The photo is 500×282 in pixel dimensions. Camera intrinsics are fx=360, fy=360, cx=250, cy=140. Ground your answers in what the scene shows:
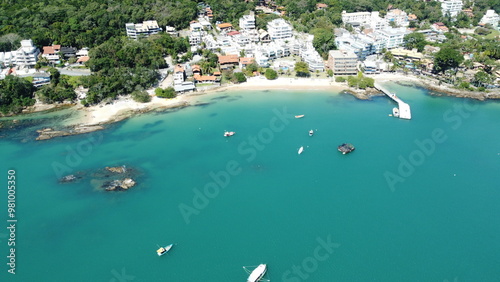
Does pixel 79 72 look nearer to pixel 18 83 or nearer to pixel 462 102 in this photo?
pixel 18 83

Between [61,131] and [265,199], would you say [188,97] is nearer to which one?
[61,131]

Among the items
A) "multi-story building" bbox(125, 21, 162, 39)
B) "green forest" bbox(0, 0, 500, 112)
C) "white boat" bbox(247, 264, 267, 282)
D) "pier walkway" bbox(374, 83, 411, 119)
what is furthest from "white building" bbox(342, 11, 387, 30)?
"white boat" bbox(247, 264, 267, 282)

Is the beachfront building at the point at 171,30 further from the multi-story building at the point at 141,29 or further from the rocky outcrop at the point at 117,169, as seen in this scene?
the rocky outcrop at the point at 117,169

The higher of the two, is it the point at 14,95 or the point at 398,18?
the point at 398,18

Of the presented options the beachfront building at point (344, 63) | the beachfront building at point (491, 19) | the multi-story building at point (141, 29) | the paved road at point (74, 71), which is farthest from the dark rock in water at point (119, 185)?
the beachfront building at point (491, 19)

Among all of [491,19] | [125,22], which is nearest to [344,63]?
[125,22]
